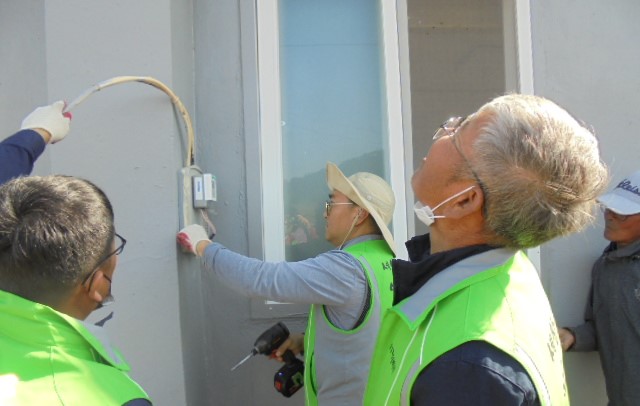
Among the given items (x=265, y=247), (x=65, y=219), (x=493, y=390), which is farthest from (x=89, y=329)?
(x=265, y=247)

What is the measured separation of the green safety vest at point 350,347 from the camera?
2283mm

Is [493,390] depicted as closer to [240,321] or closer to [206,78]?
[240,321]

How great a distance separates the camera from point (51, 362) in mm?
1148

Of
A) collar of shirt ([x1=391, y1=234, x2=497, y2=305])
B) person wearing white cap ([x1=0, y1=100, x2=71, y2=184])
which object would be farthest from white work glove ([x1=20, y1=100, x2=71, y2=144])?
collar of shirt ([x1=391, y1=234, x2=497, y2=305])

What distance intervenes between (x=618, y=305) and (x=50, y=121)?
8.80ft

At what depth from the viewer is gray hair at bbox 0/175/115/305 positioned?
1.20 m

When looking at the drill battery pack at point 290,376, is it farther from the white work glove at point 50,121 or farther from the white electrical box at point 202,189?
the white work glove at point 50,121

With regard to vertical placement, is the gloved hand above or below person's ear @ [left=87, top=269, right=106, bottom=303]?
above

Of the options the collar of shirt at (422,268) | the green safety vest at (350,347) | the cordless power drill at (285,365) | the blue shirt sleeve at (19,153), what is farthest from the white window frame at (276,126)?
the collar of shirt at (422,268)

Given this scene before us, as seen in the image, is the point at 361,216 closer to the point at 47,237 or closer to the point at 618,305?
the point at 618,305

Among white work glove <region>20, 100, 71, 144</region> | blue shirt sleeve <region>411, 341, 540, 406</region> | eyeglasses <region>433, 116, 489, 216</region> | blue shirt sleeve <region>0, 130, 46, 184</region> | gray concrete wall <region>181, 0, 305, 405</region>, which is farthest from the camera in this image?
gray concrete wall <region>181, 0, 305, 405</region>

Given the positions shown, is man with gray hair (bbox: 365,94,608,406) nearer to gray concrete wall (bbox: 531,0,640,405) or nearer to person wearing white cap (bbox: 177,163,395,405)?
person wearing white cap (bbox: 177,163,395,405)

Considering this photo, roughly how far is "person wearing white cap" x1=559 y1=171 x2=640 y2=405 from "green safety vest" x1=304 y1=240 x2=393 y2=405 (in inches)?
48.9

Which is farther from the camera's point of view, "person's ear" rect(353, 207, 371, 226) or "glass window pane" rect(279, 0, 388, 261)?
"glass window pane" rect(279, 0, 388, 261)
